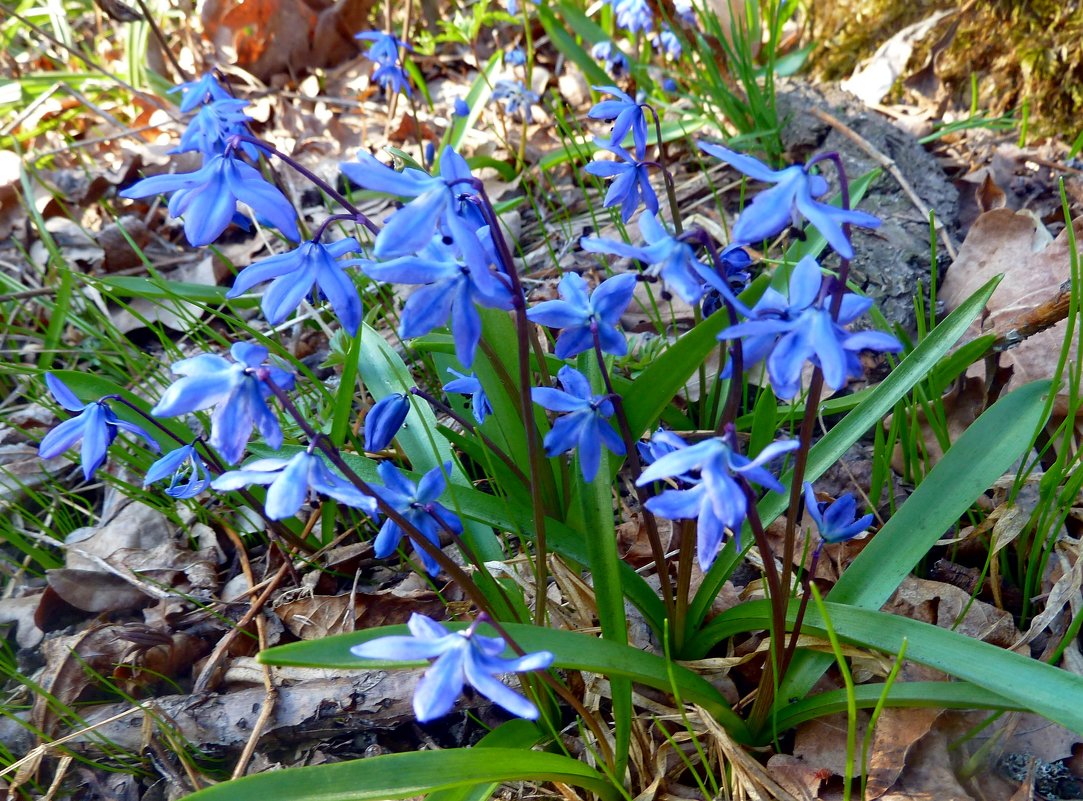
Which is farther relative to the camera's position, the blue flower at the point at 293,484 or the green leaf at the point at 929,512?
the green leaf at the point at 929,512

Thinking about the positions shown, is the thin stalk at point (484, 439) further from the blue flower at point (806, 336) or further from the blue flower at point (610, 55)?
the blue flower at point (610, 55)

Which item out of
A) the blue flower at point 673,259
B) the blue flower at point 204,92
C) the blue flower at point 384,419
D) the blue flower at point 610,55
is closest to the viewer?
the blue flower at point 673,259

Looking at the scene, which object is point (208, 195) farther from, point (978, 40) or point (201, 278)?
point (978, 40)

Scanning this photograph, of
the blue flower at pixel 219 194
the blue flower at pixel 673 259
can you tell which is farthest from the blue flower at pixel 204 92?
the blue flower at pixel 673 259

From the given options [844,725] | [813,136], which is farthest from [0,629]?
[813,136]

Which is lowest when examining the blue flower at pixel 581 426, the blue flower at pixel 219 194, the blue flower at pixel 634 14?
the blue flower at pixel 581 426

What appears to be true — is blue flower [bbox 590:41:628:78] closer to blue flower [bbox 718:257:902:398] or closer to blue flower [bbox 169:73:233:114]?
blue flower [bbox 169:73:233:114]

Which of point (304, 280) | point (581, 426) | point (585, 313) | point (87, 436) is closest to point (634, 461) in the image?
point (581, 426)

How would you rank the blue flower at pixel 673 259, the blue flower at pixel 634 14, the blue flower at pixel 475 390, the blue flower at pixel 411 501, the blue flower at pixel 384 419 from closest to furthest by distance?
the blue flower at pixel 673 259 → the blue flower at pixel 411 501 → the blue flower at pixel 384 419 → the blue flower at pixel 475 390 → the blue flower at pixel 634 14

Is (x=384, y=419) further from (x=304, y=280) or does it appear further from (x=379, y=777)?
(x=379, y=777)
